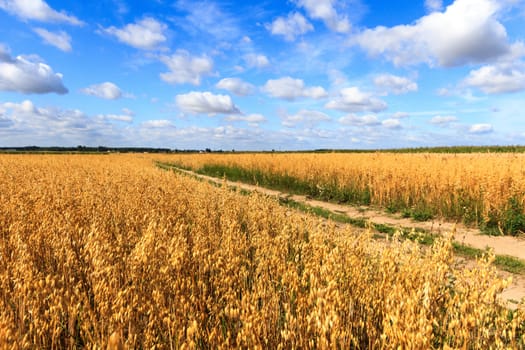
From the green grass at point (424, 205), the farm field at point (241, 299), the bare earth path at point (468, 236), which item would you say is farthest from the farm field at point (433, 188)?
the farm field at point (241, 299)

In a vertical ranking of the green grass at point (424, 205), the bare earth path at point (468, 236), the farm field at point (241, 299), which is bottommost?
the bare earth path at point (468, 236)

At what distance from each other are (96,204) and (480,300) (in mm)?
6781

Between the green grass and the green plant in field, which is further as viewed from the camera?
the green grass

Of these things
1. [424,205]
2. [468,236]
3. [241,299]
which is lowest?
[468,236]

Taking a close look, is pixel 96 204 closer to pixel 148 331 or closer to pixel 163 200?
pixel 163 200

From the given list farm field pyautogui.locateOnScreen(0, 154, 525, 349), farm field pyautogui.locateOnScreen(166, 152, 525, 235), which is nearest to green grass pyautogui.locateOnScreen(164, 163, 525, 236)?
farm field pyautogui.locateOnScreen(166, 152, 525, 235)

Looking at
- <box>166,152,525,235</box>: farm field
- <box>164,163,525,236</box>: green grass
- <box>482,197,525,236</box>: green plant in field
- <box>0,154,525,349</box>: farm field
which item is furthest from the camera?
<box>166,152,525,235</box>: farm field

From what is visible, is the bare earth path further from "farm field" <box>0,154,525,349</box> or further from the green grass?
"farm field" <box>0,154,525,349</box>

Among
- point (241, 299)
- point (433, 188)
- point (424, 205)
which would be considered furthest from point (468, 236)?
point (241, 299)

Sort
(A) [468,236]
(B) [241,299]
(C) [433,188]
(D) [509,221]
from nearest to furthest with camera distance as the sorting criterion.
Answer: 1. (B) [241,299]
2. (A) [468,236]
3. (D) [509,221]
4. (C) [433,188]

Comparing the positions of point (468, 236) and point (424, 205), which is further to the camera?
point (424, 205)

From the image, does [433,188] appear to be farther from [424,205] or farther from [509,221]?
[509,221]

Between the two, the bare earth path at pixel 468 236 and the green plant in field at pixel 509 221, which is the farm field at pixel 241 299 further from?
the green plant in field at pixel 509 221

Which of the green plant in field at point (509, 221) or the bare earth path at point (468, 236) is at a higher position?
the green plant in field at point (509, 221)
